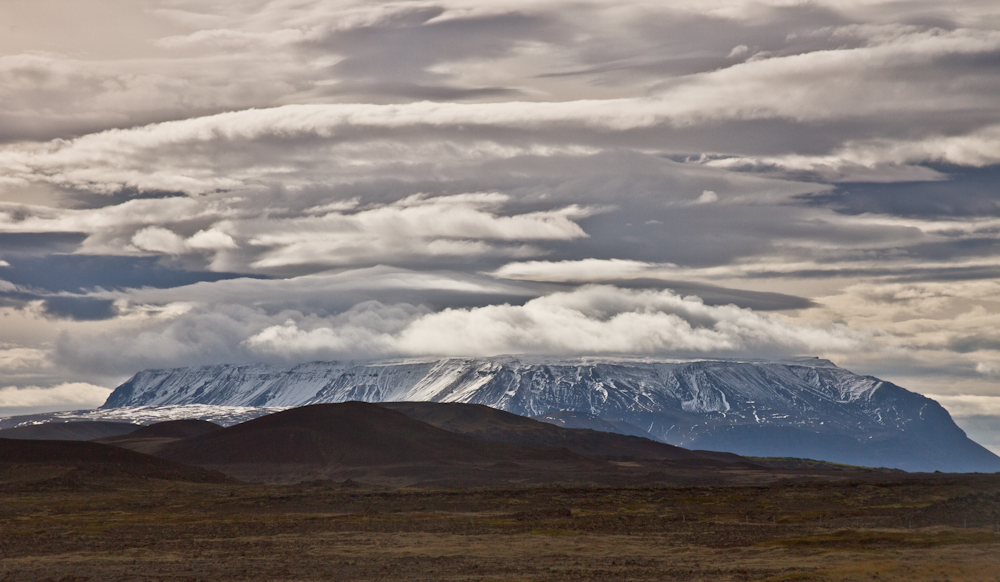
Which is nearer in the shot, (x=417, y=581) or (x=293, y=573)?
(x=417, y=581)

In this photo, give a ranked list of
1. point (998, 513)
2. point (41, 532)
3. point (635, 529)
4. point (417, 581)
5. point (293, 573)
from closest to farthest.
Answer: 1. point (417, 581)
2. point (293, 573)
3. point (998, 513)
4. point (635, 529)
5. point (41, 532)

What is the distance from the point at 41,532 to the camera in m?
128

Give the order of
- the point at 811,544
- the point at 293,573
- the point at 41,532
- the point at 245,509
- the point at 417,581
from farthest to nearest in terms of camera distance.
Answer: the point at 245,509, the point at 41,532, the point at 811,544, the point at 293,573, the point at 417,581

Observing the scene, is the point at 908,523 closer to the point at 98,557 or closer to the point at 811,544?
the point at 811,544

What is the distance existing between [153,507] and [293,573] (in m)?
101

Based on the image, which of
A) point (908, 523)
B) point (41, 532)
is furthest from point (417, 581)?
point (41, 532)

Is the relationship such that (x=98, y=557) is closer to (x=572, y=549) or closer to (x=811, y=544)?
(x=572, y=549)

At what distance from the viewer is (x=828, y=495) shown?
170 metres

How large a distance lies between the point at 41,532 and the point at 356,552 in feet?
163

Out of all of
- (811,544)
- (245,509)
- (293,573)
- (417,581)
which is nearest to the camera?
(417,581)

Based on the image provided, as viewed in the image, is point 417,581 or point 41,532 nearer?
point 417,581

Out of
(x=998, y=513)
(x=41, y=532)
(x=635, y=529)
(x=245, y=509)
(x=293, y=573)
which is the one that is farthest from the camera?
(x=245, y=509)

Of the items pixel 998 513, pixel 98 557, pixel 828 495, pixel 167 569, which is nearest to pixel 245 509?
pixel 98 557

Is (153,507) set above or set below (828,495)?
below
